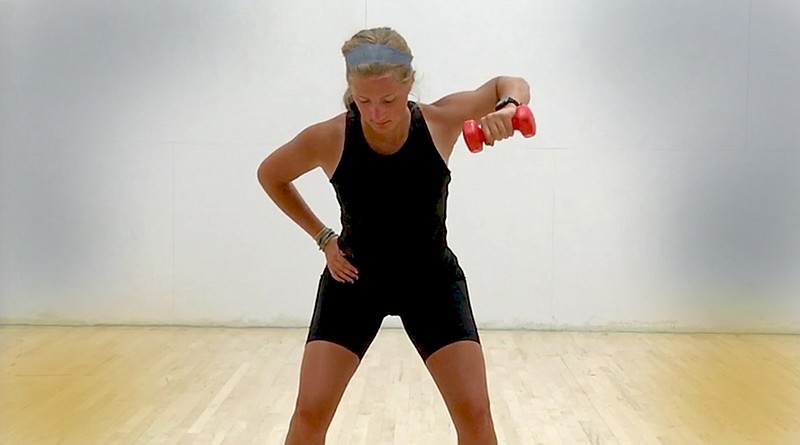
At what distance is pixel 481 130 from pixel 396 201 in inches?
14.6

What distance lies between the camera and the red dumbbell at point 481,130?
1.99m

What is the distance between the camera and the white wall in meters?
5.91

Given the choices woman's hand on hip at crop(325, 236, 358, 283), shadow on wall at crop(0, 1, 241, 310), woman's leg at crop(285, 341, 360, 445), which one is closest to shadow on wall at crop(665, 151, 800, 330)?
shadow on wall at crop(0, 1, 241, 310)

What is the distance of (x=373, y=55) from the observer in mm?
2154

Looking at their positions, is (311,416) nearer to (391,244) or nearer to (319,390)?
(319,390)

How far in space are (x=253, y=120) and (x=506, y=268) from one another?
1769mm

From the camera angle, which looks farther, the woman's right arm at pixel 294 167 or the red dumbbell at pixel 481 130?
the woman's right arm at pixel 294 167

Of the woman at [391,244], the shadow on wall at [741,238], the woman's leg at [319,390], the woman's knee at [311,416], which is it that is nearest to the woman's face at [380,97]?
the woman at [391,244]

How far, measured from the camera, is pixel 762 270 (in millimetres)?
6012

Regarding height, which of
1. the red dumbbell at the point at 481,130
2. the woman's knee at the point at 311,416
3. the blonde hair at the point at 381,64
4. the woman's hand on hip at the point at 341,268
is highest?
the blonde hair at the point at 381,64

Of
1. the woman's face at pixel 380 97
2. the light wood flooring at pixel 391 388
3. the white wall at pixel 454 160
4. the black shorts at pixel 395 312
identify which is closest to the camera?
the woman's face at pixel 380 97

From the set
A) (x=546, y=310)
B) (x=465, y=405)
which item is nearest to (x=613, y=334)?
(x=546, y=310)

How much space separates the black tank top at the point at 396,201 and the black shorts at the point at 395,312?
40mm

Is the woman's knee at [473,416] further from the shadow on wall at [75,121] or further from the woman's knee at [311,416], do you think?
the shadow on wall at [75,121]
